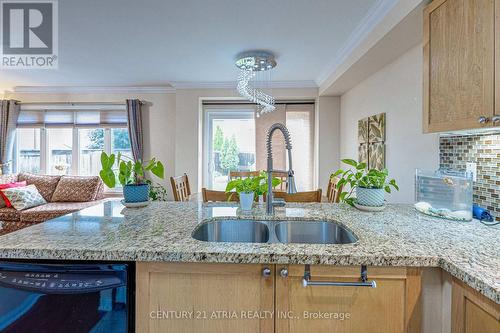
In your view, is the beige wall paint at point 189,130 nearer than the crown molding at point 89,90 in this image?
Yes

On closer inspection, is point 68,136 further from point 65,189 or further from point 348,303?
point 348,303

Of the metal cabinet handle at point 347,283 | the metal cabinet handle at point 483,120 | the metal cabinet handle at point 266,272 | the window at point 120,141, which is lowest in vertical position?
the metal cabinet handle at point 347,283

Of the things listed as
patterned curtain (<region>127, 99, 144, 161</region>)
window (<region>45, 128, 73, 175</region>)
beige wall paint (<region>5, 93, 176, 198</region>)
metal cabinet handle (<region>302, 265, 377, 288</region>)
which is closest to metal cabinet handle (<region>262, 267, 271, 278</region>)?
metal cabinet handle (<region>302, 265, 377, 288</region>)

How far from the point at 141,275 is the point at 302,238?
0.81 m

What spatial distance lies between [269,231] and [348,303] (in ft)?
1.71

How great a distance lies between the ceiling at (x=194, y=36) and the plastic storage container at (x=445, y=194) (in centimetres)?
136

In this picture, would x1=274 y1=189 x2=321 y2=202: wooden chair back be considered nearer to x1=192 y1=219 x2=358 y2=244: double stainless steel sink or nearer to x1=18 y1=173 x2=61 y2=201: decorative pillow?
x1=192 y1=219 x2=358 y2=244: double stainless steel sink

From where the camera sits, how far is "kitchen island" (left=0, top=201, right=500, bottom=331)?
0.81 meters

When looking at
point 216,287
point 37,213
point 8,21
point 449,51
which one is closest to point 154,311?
point 216,287

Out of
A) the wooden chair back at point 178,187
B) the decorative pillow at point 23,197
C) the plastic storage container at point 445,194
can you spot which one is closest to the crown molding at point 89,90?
the decorative pillow at point 23,197

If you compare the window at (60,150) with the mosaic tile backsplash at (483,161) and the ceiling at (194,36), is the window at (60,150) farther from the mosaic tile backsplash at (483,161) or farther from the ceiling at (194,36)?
the mosaic tile backsplash at (483,161)

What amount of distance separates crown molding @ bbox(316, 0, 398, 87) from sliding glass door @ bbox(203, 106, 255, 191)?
66.2 inches

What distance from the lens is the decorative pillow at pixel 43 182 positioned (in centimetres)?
387

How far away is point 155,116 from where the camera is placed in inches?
168
